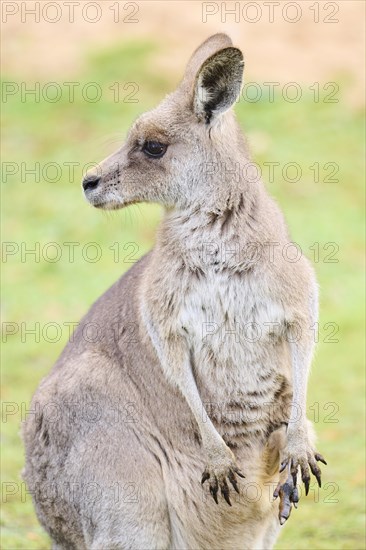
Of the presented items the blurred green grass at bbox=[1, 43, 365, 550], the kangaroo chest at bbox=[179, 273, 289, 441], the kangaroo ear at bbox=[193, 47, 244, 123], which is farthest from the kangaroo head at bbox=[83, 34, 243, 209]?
the blurred green grass at bbox=[1, 43, 365, 550]

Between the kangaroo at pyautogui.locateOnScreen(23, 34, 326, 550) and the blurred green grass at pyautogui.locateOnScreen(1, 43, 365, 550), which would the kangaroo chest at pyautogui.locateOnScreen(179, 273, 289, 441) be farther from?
the blurred green grass at pyautogui.locateOnScreen(1, 43, 365, 550)

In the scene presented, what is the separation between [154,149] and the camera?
213 inches

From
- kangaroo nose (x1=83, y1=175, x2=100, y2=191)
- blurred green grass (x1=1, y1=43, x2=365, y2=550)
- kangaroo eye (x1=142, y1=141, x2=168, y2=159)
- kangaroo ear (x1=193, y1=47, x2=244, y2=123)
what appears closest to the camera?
kangaroo ear (x1=193, y1=47, x2=244, y2=123)

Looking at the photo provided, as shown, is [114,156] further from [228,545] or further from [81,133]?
[81,133]

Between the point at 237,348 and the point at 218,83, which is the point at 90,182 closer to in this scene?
the point at 218,83

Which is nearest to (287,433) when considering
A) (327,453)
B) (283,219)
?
(283,219)

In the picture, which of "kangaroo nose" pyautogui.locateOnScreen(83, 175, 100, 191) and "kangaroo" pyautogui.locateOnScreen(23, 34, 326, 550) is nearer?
"kangaroo" pyautogui.locateOnScreen(23, 34, 326, 550)

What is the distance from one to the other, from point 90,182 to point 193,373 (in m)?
1.03

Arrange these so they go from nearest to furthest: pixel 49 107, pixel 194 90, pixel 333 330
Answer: pixel 194 90 < pixel 333 330 < pixel 49 107

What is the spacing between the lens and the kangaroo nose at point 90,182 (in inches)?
217

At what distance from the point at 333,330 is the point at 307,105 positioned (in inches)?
217

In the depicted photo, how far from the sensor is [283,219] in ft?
18.1

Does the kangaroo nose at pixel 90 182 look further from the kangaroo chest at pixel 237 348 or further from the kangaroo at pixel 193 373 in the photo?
the kangaroo chest at pixel 237 348

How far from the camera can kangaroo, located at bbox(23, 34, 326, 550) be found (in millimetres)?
5246
